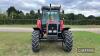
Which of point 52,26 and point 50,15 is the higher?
point 50,15

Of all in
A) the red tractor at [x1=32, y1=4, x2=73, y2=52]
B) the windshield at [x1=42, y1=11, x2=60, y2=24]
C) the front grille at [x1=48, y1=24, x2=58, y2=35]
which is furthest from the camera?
the windshield at [x1=42, y1=11, x2=60, y2=24]

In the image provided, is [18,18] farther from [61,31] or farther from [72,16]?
[61,31]

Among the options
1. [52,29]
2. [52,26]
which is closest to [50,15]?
[52,26]

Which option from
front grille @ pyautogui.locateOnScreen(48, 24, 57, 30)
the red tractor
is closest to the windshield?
the red tractor

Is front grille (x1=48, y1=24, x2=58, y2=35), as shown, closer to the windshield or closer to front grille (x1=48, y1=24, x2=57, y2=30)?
front grille (x1=48, y1=24, x2=57, y2=30)

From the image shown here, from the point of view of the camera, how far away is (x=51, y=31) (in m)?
14.2

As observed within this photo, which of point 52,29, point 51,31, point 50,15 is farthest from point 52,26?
point 50,15

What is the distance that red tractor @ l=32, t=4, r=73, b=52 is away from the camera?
13.9 m

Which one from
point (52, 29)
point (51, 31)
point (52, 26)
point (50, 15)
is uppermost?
point (50, 15)

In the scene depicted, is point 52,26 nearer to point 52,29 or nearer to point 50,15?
point 52,29

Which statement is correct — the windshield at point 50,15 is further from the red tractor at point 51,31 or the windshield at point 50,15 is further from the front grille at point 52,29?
the front grille at point 52,29

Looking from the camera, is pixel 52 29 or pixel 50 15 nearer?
pixel 52 29

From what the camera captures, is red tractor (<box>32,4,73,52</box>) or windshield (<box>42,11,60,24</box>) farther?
windshield (<box>42,11,60,24</box>)

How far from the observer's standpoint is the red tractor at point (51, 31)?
13.9 m
